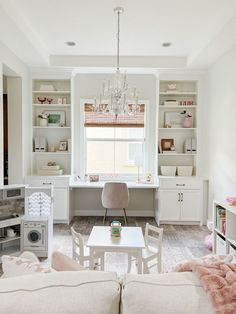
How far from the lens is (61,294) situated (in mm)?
1082

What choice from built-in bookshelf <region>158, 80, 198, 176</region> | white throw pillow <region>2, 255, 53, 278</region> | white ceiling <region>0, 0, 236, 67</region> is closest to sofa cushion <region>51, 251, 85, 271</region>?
white throw pillow <region>2, 255, 53, 278</region>

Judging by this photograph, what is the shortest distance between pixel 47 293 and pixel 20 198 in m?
2.98

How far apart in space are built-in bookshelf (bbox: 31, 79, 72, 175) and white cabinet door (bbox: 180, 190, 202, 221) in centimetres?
227

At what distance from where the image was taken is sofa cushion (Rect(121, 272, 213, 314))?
3.48 feet

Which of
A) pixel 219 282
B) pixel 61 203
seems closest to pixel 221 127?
pixel 61 203

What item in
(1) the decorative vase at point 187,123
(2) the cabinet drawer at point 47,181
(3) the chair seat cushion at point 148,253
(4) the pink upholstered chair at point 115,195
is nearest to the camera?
(3) the chair seat cushion at point 148,253

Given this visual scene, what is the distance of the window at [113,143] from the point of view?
19.1 ft

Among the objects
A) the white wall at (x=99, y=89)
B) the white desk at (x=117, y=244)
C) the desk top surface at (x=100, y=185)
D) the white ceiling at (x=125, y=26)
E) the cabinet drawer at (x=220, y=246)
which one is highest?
the white ceiling at (x=125, y=26)

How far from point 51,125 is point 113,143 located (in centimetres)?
126

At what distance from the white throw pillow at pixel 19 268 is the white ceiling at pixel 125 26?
269 centimetres

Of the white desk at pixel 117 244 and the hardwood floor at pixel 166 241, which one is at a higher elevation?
the white desk at pixel 117 244

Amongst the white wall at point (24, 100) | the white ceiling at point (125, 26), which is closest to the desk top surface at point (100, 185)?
the white wall at point (24, 100)

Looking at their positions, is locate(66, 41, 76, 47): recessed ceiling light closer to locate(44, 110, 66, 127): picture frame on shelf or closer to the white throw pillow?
locate(44, 110, 66, 127): picture frame on shelf

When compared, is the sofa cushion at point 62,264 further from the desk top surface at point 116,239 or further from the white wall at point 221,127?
the white wall at point 221,127
